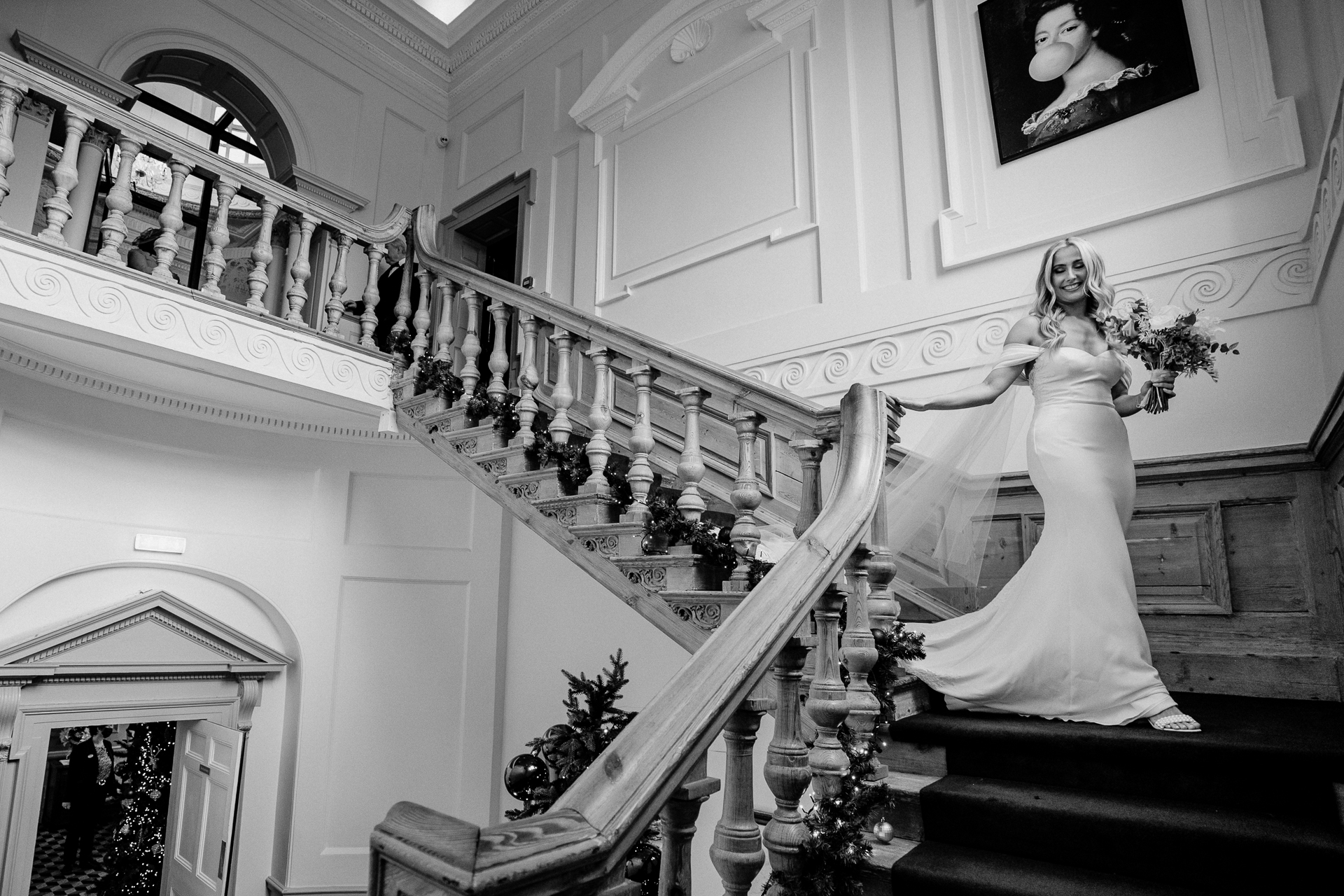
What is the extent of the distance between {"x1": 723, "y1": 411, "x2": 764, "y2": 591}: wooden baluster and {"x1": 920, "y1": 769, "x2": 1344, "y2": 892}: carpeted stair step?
103cm

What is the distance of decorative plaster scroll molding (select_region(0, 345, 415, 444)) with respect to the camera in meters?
4.25

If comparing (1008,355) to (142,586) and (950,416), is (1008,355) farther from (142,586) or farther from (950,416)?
(142,586)

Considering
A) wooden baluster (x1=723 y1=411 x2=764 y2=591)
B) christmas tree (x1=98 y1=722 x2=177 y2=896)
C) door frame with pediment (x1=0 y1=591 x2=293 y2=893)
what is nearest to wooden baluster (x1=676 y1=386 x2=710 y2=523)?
wooden baluster (x1=723 y1=411 x2=764 y2=591)

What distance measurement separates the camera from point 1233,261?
317cm

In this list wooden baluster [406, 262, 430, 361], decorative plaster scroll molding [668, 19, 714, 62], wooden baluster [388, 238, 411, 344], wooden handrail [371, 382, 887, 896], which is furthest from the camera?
decorative plaster scroll molding [668, 19, 714, 62]

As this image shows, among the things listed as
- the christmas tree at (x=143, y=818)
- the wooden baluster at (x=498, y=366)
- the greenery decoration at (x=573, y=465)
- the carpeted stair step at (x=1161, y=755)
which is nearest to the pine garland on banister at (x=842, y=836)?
the carpeted stair step at (x=1161, y=755)

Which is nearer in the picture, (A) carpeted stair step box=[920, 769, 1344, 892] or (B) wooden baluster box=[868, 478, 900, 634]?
(A) carpeted stair step box=[920, 769, 1344, 892]

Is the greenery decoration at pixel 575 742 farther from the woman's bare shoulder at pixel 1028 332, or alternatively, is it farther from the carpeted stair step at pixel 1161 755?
the woman's bare shoulder at pixel 1028 332

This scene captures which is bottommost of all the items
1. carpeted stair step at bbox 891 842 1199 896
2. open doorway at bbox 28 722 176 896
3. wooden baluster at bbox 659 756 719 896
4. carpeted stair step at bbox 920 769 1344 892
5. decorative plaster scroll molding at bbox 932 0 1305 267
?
open doorway at bbox 28 722 176 896

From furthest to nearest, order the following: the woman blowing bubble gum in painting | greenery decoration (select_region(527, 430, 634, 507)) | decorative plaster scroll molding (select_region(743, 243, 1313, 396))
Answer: the woman blowing bubble gum in painting
greenery decoration (select_region(527, 430, 634, 507))
decorative plaster scroll molding (select_region(743, 243, 1313, 396))

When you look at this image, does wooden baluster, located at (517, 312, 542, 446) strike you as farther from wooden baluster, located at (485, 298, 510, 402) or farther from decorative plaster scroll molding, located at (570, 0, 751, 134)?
decorative plaster scroll molding, located at (570, 0, 751, 134)

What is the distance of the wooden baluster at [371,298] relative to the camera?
14.5 ft

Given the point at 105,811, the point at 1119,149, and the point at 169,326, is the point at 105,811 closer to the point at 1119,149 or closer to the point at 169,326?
the point at 169,326

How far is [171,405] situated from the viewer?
4.89 metres
